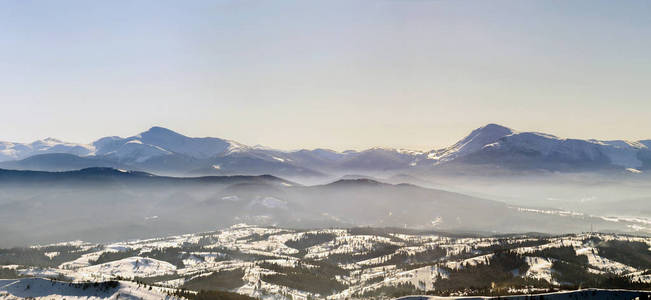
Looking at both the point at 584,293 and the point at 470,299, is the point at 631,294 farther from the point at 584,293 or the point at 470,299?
the point at 470,299

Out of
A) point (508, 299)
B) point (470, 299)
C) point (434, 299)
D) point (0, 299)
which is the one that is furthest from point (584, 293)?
point (0, 299)

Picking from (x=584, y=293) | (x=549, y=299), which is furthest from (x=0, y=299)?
(x=584, y=293)

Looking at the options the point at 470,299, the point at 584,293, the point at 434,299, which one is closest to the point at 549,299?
the point at 584,293

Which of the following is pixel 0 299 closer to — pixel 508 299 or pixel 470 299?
pixel 470 299

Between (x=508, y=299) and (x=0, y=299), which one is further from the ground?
(x=508, y=299)

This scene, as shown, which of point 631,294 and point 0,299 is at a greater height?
point 631,294

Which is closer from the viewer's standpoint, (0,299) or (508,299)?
(508,299)

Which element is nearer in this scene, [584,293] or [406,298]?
[584,293]

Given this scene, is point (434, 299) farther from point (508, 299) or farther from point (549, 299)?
point (549, 299)
